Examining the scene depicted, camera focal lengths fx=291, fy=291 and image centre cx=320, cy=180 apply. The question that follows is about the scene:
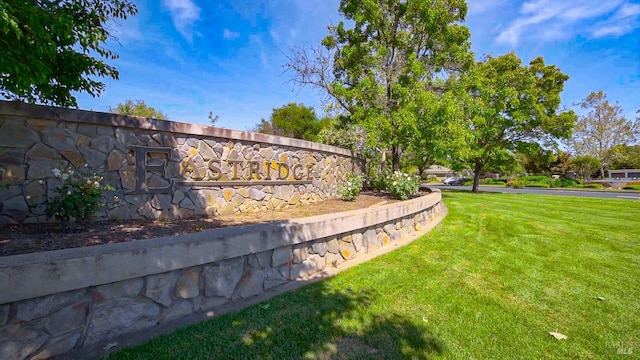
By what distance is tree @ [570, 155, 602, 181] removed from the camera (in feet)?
117

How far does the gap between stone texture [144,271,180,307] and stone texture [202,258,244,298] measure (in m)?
0.31

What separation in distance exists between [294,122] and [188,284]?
90.7ft

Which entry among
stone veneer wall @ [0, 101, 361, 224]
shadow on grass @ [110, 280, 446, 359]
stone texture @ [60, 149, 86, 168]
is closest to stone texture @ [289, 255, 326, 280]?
shadow on grass @ [110, 280, 446, 359]

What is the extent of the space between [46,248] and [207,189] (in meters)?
2.60

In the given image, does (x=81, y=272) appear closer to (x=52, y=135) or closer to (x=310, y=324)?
(x=310, y=324)

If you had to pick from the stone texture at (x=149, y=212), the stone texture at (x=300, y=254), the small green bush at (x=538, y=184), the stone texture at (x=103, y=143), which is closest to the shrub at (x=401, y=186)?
the stone texture at (x=300, y=254)

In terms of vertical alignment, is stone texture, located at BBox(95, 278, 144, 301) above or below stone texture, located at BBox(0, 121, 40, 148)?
below

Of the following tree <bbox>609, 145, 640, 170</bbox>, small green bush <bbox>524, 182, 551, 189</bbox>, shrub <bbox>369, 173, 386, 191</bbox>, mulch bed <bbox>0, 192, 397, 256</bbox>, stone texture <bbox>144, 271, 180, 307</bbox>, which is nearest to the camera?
stone texture <bbox>144, 271, 180, 307</bbox>

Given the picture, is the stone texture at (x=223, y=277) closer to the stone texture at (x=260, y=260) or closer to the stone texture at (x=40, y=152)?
the stone texture at (x=260, y=260)

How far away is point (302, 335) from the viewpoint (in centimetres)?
264

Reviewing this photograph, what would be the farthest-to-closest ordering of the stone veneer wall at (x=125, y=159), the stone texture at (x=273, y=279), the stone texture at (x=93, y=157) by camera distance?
the stone texture at (x=93, y=157) < the stone veneer wall at (x=125, y=159) < the stone texture at (x=273, y=279)

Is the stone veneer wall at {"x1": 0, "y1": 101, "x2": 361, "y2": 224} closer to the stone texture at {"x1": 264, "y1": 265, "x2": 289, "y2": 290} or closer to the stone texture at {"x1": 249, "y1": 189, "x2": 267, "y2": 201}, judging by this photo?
the stone texture at {"x1": 249, "y1": 189, "x2": 267, "y2": 201}

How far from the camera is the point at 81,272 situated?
2.32m

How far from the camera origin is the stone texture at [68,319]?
228 cm
